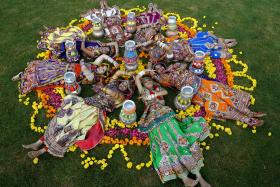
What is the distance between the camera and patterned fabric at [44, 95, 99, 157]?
575 cm

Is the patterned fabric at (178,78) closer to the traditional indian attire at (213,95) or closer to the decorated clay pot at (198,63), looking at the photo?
the traditional indian attire at (213,95)

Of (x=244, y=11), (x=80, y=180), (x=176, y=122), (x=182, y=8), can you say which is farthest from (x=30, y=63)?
(x=244, y=11)

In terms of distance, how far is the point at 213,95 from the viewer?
263 inches

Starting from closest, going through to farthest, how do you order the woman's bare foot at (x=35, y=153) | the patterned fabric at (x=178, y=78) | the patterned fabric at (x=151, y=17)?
1. the woman's bare foot at (x=35, y=153)
2. the patterned fabric at (x=178, y=78)
3. the patterned fabric at (x=151, y=17)

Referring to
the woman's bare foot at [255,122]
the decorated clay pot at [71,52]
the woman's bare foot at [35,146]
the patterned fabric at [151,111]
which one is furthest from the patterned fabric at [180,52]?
the woman's bare foot at [35,146]

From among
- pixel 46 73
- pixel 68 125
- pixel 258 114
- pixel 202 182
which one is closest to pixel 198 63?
pixel 258 114

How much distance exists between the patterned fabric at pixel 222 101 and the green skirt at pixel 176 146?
0.71m

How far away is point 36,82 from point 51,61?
727mm

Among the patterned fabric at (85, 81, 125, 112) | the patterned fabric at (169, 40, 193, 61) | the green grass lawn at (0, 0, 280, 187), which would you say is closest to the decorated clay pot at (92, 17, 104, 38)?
the green grass lawn at (0, 0, 280, 187)

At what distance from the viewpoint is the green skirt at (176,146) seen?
17.6 feet

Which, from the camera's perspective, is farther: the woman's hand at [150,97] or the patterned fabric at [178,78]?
the patterned fabric at [178,78]

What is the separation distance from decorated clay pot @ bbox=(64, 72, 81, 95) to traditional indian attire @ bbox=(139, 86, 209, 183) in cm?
171

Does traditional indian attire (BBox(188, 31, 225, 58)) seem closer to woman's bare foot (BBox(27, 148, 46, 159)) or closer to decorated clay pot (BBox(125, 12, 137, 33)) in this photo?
decorated clay pot (BBox(125, 12, 137, 33))

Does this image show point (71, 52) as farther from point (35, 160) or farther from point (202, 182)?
point (202, 182)
